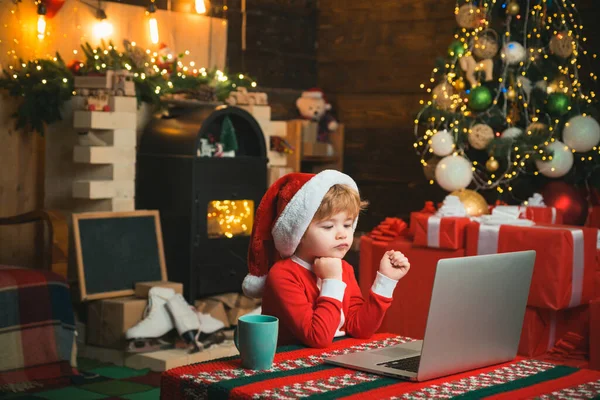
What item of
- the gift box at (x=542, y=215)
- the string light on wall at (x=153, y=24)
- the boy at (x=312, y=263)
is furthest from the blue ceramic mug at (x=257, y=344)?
the string light on wall at (x=153, y=24)

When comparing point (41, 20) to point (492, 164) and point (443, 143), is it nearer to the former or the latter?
point (443, 143)

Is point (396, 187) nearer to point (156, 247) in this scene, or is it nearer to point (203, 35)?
point (203, 35)

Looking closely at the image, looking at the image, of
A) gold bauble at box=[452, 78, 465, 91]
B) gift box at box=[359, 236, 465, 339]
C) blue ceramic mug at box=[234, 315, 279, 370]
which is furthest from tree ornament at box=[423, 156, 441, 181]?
blue ceramic mug at box=[234, 315, 279, 370]

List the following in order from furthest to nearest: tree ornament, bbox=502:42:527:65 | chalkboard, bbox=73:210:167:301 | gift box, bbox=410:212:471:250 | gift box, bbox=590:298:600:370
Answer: tree ornament, bbox=502:42:527:65 < chalkboard, bbox=73:210:167:301 < gift box, bbox=410:212:471:250 < gift box, bbox=590:298:600:370

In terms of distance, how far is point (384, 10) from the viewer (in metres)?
5.91

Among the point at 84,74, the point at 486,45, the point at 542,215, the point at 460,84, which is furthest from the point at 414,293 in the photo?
the point at 84,74

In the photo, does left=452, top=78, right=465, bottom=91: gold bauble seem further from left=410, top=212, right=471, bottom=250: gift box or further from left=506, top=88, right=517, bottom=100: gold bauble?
left=410, top=212, right=471, bottom=250: gift box

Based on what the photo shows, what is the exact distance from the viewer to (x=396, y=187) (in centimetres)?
587

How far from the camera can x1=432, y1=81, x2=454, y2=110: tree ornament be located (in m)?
4.74

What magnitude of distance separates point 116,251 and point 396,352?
271 centimetres

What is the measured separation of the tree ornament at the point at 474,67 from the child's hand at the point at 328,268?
3.02 m

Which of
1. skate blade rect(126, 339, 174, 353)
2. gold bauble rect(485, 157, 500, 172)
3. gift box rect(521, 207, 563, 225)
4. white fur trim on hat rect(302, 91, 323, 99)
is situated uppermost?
white fur trim on hat rect(302, 91, 323, 99)

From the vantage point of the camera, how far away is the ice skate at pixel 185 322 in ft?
12.9

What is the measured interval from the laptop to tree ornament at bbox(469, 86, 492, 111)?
3.03 m
